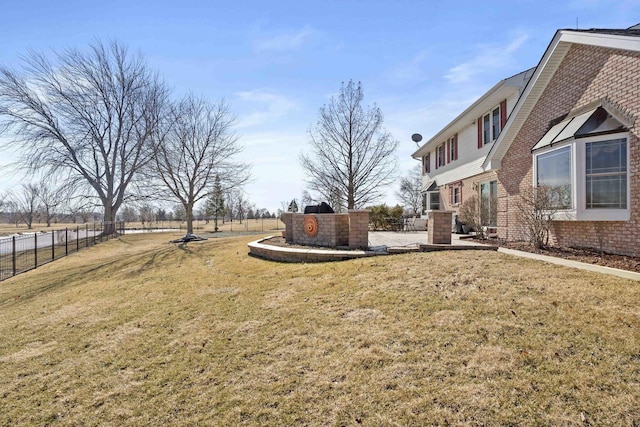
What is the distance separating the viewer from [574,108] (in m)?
7.63

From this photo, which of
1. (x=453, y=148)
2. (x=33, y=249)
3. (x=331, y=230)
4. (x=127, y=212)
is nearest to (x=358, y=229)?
(x=331, y=230)

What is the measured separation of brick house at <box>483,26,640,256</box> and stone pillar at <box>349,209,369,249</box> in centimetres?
435

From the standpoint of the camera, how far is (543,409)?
2482mm

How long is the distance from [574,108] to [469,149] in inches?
324

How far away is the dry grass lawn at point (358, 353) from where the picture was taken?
270 centimetres

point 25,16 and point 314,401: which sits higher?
point 25,16

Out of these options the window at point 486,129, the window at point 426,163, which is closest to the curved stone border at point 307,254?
the window at point 486,129

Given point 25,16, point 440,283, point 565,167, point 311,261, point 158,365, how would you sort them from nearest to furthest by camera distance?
point 158,365 → point 440,283 → point 565,167 → point 311,261 → point 25,16

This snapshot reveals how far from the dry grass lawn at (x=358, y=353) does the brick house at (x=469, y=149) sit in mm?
6007

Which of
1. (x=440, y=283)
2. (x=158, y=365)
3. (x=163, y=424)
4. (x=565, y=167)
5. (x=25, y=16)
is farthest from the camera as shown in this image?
(x=25, y=16)

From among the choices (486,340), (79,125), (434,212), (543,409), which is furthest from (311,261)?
(79,125)

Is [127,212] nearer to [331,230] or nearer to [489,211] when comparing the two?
[331,230]

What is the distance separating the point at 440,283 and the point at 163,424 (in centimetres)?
415

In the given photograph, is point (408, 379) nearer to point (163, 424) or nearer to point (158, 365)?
point (163, 424)
